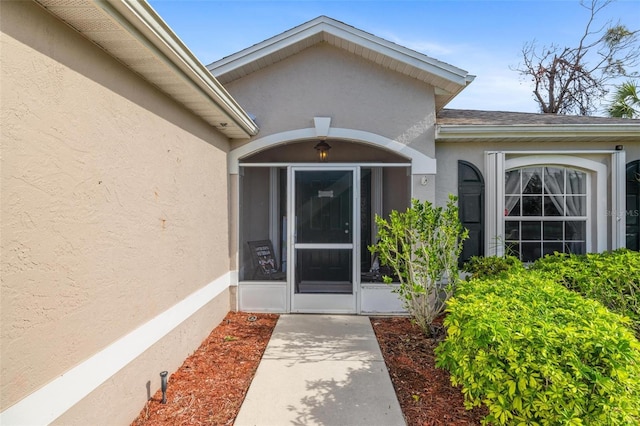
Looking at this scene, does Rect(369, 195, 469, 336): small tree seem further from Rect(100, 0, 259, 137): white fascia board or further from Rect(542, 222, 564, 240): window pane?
Rect(100, 0, 259, 137): white fascia board

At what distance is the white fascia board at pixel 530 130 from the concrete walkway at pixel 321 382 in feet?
11.8

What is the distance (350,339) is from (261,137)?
3663 millimetres

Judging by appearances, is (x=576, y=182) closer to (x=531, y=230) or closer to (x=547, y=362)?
(x=531, y=230)

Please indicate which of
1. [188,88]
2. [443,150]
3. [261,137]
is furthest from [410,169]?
[188,88]

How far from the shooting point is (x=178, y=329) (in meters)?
4.04

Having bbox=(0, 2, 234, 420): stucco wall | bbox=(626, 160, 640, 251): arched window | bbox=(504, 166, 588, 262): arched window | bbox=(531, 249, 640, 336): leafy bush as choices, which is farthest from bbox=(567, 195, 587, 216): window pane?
bbox=(0, 2, 234, 420): stucco wall

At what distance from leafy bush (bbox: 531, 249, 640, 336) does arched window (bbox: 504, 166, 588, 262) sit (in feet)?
5.03

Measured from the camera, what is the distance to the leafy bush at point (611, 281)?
163 inches

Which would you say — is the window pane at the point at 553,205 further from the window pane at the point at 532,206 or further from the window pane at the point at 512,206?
the window pane at the point at 512,206

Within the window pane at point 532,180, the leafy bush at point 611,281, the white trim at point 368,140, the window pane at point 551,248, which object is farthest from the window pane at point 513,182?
the leafy bush at point 611,281

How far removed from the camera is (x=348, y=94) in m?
5.93

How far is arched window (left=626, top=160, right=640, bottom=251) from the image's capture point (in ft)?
20.5

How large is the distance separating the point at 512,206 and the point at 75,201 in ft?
21.7

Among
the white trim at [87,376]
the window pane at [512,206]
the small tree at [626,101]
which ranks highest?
the small tree at [626,101]
